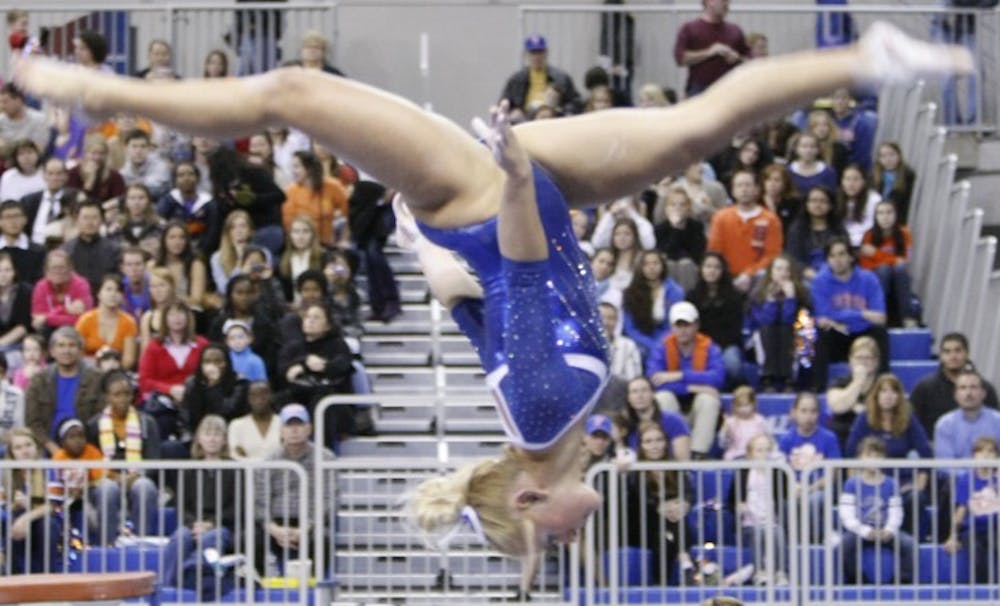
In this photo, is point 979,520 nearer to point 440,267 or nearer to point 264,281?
point 264,281

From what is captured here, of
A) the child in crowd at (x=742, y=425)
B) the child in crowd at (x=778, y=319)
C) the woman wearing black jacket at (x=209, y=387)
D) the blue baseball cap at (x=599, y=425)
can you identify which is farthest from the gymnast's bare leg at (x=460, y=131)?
the child in crowd at (x=778, y=319)

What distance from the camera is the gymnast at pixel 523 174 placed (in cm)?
548

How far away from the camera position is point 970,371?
11156mm

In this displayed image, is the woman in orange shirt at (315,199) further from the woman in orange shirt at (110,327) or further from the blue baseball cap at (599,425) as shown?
the blue baseball cap at (599,425)

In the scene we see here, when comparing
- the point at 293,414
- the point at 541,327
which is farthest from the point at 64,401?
the point at 541,327

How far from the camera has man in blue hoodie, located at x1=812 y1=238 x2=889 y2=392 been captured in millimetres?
12102

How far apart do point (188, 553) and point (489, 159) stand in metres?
4.85

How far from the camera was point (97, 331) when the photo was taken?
39.0 feet

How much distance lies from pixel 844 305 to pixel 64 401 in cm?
450

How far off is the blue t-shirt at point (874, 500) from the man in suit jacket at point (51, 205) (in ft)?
17.4

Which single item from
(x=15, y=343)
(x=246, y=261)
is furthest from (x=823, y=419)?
(x=15, y=343)

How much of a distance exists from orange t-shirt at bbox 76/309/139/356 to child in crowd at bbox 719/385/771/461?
11.2 ft

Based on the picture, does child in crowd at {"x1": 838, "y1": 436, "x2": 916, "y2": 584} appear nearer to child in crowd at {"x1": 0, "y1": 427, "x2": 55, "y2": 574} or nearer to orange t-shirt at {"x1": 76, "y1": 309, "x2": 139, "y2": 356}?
child in crowd at {"x1": 0, "y1": 427, "x2": 55, "y2": 574}

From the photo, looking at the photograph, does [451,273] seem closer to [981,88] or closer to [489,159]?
[489,159]
